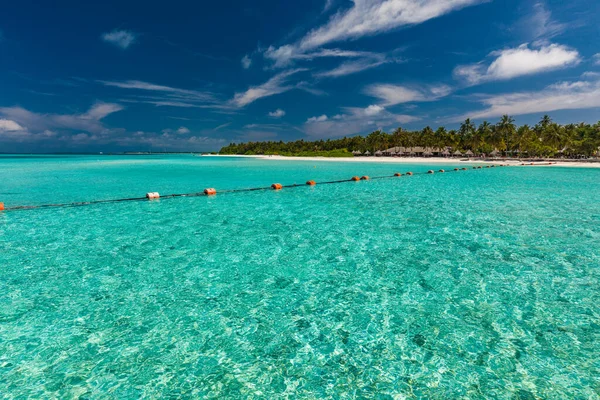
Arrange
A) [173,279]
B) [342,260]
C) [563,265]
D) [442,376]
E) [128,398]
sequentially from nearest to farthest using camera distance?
[128,398]
[442,376]
[173,279]
[563,265]
[342,260]

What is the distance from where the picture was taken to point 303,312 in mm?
5363

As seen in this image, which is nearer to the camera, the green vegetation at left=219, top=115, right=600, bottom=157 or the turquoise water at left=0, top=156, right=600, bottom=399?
the turquoise water at left=0, top=156, right=600, bottom=399

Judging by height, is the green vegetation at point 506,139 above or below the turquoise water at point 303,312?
above

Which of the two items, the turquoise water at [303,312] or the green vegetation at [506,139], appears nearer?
the turquoise water at [303,312]

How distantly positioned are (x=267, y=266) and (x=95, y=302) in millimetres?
3367

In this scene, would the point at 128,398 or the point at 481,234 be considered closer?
the point at 128,398

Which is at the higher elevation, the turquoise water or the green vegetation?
the green vegetation

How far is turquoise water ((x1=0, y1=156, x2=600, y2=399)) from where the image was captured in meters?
3.79

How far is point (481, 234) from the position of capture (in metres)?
10.1

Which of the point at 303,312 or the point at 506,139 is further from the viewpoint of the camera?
the point at 506,139

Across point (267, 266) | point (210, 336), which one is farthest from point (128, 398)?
point (267, 266)

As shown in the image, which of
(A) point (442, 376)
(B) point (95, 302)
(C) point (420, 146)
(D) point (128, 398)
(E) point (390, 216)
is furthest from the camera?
(C) point (420, 146)

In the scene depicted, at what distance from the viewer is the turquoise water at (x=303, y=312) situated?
3.79 meters

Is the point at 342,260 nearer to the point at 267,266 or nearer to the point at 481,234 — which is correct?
the point at 267,266
